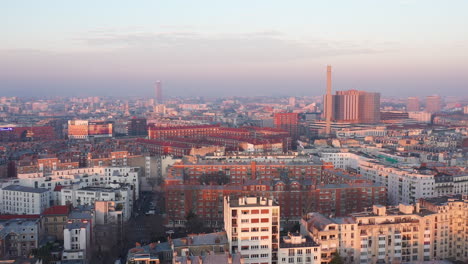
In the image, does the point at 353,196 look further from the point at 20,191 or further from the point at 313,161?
the point at 20,191

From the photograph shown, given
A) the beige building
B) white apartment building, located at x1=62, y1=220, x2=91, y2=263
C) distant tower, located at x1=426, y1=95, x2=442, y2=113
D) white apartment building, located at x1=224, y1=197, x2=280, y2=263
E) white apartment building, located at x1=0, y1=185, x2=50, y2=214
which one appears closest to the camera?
white apartment building, located at x1=224, y1=197, x2=280, y2=263

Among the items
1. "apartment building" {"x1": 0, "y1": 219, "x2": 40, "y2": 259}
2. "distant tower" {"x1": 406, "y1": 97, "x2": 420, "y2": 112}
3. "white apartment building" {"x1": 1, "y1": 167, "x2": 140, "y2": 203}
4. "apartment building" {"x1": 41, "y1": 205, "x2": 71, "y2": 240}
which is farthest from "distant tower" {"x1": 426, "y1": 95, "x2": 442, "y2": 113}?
"apartment building" {"x1": 0, "y1": 219, "x2": 40, "y2": 259}

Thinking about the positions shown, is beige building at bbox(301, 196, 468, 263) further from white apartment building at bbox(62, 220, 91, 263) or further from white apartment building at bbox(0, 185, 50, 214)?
white apartment building at bbox(0, 185, 50, 214)

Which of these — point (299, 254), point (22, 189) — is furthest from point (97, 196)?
point (299, 254)

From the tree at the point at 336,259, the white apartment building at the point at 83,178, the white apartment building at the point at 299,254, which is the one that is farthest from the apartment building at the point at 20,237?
the tree at the point at 336,259

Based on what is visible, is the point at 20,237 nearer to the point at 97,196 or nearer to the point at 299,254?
the point at 97,196
